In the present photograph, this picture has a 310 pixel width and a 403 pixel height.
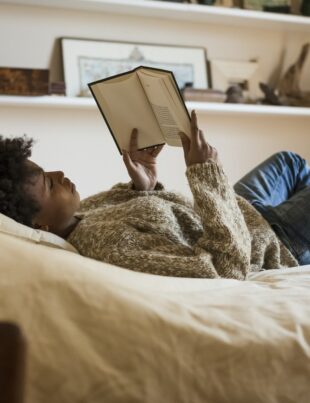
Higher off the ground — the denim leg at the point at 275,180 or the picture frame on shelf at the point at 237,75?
the picture frame on shelf at the point at 237,75

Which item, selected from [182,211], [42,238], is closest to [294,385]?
[42,238]

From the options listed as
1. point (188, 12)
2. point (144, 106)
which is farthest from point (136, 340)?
point (188, 12)

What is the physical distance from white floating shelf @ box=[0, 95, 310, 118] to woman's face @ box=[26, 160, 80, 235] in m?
1.07

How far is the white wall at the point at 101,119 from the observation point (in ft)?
7.99

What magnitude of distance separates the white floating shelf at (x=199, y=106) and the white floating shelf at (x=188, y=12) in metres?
0.38

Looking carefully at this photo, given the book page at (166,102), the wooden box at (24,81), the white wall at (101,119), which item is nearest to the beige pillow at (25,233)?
the book page at (166,102)

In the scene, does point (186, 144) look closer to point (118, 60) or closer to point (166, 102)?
point (166, 102)

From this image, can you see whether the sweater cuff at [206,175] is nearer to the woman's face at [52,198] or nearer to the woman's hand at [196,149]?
the woman's hand at [196,149]

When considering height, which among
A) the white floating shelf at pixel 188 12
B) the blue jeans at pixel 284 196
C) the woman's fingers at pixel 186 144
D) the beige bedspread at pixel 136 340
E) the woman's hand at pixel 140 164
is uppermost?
the white floating shelf at pixel 188 12

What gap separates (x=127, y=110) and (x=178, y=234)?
1.07 ft

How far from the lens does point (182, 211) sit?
4.42 feet

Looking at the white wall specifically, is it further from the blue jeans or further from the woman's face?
the woman's face

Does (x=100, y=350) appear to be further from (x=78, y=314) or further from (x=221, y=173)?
(x=221, y=173)

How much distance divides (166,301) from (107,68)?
1.92 metres
